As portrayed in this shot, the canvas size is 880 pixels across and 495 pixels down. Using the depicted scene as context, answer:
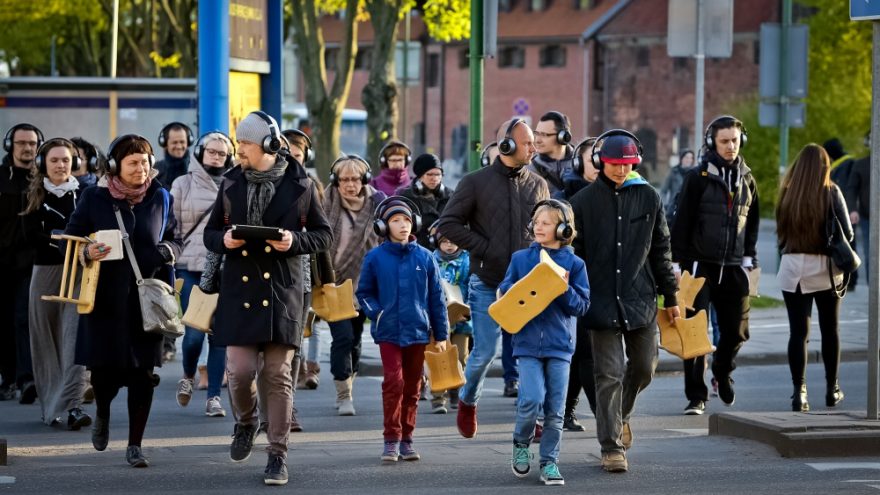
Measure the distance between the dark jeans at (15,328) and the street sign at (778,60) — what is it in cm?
1260

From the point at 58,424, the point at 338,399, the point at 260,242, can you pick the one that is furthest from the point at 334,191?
the point at 260,242

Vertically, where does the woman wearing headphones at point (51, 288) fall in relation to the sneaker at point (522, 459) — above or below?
above

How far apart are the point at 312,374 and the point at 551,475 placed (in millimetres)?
5214

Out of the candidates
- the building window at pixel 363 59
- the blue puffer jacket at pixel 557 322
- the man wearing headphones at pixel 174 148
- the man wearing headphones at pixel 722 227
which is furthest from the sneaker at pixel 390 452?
the building window at pixel 363 59

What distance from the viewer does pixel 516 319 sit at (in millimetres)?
9602

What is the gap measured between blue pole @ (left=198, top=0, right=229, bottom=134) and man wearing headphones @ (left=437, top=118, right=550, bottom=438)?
532 centimetres

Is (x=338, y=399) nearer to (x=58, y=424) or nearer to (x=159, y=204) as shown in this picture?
(x=58, y=424)

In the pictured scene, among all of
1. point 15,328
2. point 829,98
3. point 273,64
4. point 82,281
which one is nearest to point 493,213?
point 82,281

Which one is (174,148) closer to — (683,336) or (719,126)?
(719,126)

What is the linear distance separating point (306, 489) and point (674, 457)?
2336 millimetres

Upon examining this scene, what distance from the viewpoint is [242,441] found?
33.0ft

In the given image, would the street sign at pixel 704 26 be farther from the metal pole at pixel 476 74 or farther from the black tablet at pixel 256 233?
the black tablet at pixel 256 233

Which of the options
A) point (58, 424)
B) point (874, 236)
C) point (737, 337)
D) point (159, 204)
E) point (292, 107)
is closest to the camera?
point (159, 204)

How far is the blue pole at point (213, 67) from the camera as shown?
1673cm
